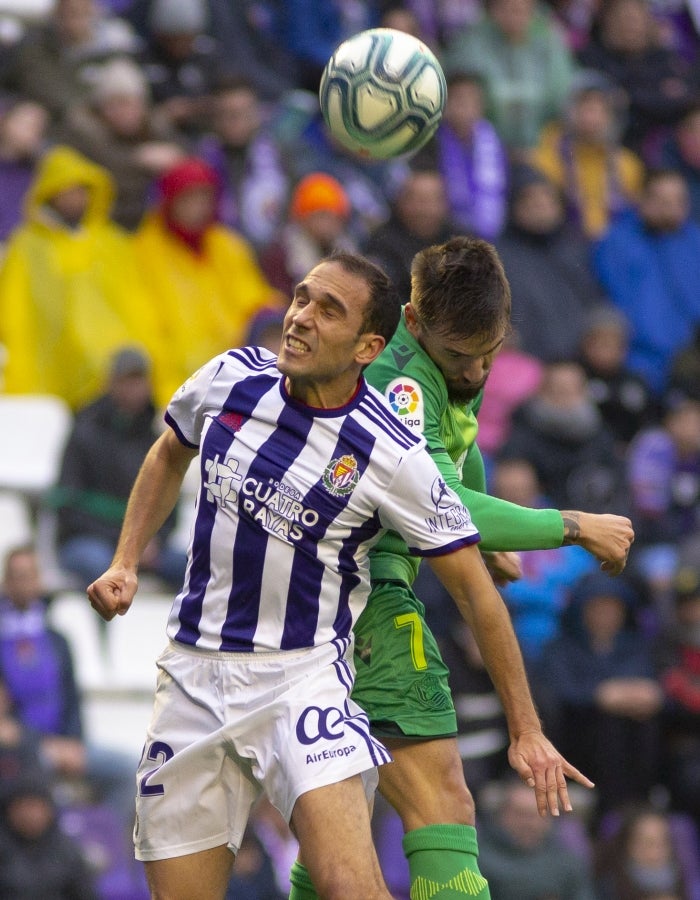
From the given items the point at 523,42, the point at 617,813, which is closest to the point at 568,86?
the point at 523,42

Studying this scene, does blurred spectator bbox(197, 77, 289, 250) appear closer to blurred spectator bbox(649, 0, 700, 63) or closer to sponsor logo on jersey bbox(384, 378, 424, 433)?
blurred spectator bbox(649, 0, 700, 63)

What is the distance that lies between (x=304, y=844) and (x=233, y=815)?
0.34 m

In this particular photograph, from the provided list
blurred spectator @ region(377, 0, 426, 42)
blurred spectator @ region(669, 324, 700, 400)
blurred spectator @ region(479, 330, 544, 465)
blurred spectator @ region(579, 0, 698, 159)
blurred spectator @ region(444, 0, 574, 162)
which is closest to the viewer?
blurred spectator @ region(479, 330, 544, 465)

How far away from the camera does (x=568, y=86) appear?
13.7 m

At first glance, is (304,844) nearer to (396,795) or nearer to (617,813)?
(396,795)

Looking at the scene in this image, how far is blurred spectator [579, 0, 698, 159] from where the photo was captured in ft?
47.1

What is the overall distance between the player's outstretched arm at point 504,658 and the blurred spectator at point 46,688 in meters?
4.28

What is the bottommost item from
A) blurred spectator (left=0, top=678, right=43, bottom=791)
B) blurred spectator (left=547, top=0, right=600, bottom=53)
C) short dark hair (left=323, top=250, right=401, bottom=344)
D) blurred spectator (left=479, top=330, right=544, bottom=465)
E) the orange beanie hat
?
blurred spectator (left=0, top=678, right=43, bottom=791)

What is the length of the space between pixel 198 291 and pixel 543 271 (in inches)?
98.7

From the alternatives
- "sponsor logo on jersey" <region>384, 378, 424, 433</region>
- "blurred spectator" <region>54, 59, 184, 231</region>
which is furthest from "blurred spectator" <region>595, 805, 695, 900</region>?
"sponsor logo on jersey" <region>384, 378, 424, 433</region>

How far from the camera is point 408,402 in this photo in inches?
207

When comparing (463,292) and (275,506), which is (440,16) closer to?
(463,292)

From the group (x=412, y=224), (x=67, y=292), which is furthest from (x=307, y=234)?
(x=67, y=292)

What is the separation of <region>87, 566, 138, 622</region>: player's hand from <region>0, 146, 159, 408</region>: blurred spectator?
524 cm
